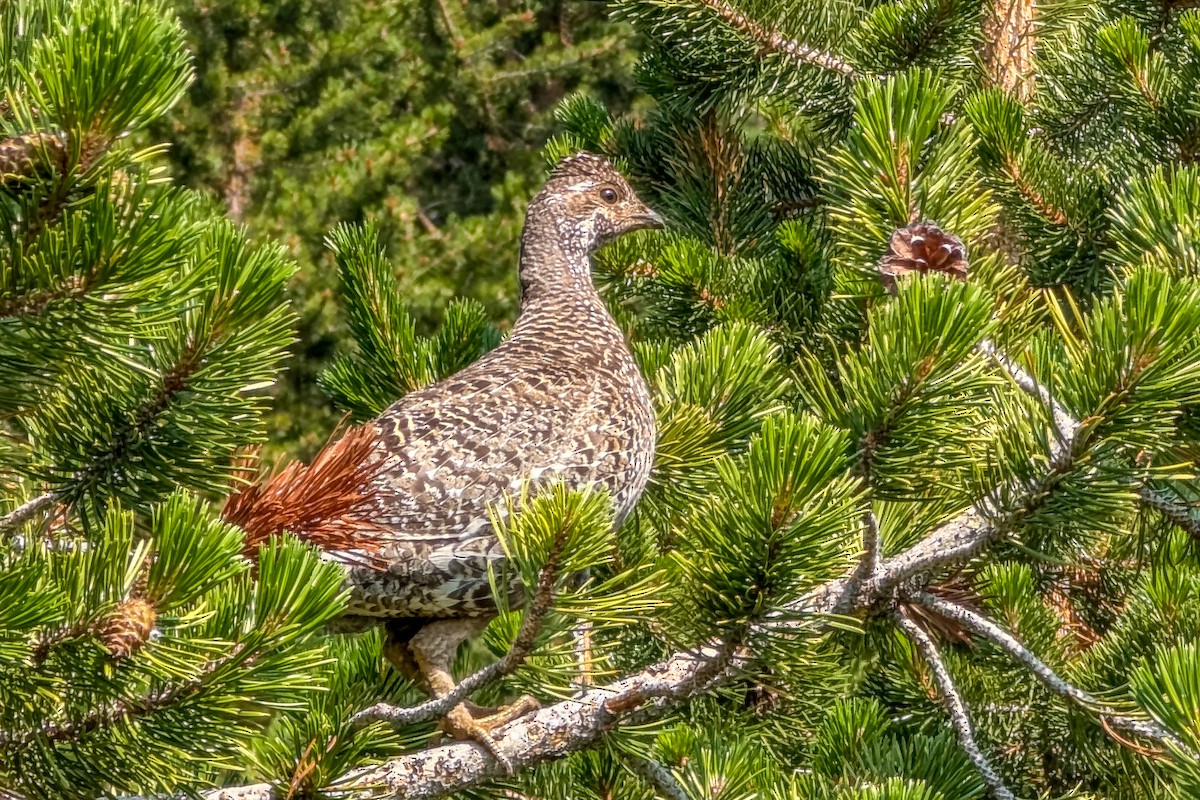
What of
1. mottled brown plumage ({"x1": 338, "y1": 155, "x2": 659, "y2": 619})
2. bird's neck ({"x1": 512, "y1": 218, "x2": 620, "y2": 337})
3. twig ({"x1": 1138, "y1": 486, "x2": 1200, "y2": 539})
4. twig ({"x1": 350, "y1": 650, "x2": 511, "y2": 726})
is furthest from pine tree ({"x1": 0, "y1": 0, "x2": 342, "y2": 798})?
bird's neck ({"x1": 512, "y1": 218, "x2": 620, "y2": 337})

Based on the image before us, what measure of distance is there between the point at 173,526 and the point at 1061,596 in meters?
3.22

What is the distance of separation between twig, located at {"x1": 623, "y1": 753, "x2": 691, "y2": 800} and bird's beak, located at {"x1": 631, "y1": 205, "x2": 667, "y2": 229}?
2.17 metres

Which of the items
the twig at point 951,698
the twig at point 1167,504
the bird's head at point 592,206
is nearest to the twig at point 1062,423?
the twig at point 1167,504

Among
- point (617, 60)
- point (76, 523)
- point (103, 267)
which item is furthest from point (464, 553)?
point (617, 60)

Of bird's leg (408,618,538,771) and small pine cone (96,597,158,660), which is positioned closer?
small pine cone (96,597,158,660)

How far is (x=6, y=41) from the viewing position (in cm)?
234

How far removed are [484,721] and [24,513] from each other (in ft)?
4.05

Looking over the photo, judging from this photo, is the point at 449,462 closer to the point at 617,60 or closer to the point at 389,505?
the point at 389,505

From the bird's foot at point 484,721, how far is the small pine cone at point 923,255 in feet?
3.93

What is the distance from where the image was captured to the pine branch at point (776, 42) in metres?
4.73

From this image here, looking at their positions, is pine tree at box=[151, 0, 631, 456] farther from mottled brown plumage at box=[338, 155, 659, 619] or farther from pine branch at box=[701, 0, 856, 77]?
mottled brown plumage at box=[338, 155, 659, 619]

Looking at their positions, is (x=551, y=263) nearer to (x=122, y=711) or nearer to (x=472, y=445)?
(x=472, y=445)

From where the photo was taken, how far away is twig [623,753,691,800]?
331 centimetres

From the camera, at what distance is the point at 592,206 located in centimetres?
505
